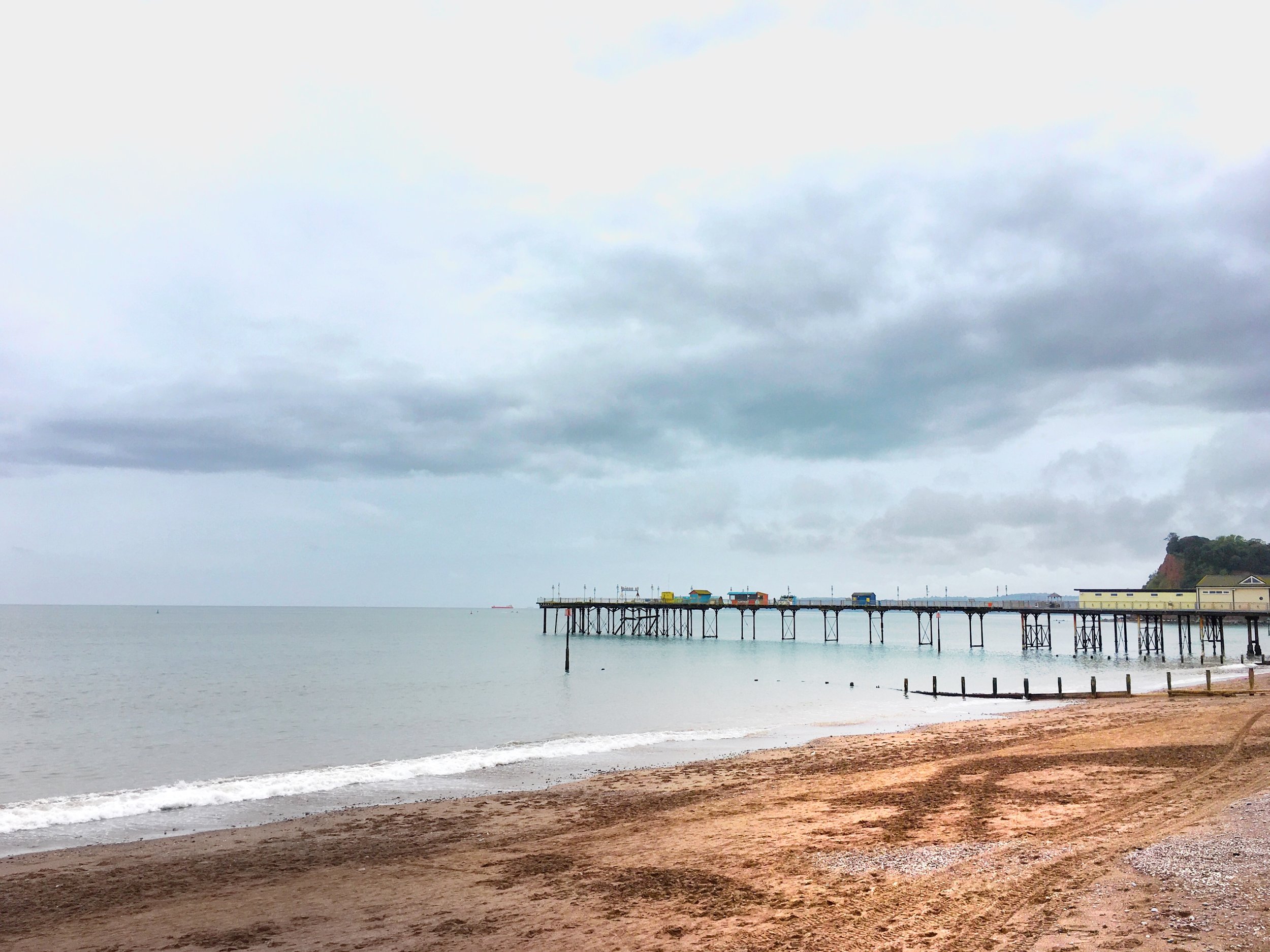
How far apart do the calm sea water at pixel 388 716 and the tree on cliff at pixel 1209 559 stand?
3986 inches

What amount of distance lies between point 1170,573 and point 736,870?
20988 centimetres

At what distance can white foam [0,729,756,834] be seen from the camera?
68.8 ft

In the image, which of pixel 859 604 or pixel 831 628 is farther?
pixel 831 628

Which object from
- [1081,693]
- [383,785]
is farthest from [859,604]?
[383,785]

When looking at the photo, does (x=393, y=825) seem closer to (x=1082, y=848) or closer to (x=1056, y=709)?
(x=1082, y=848)

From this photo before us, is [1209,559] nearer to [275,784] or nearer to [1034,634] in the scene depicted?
[1034,634]

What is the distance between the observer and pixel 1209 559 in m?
173

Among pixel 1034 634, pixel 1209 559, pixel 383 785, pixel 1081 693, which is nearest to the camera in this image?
pixel 383 785

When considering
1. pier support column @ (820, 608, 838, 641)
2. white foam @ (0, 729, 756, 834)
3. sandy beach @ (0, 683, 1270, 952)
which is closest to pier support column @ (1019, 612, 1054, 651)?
pier support column @ (820, 608, 838, 641)

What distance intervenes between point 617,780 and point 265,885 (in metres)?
11.1

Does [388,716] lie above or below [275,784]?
below

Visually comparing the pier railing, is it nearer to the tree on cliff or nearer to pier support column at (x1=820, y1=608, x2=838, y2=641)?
pier support column at (x1=820, y1=608, x2=838, y2=641)

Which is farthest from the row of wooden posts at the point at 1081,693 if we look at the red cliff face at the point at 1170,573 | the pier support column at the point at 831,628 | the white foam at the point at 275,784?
the red cliff face at the point at 1170,573

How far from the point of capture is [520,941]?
1073cm
